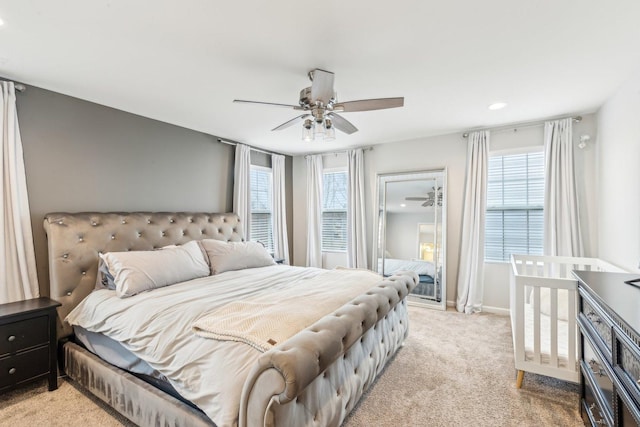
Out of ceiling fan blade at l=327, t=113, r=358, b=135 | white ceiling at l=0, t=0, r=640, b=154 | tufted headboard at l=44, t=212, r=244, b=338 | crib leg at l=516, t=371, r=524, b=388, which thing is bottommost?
crib leg at l=516, t=371, r=524, b=388

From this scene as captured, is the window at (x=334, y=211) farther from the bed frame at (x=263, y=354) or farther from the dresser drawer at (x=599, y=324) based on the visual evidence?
the dresser drawer at (x=599, y=324)

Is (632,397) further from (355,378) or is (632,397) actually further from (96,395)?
(96,395)

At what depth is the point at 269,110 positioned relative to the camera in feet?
10.5

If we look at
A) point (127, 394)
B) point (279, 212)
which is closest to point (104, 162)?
point (127, 394)

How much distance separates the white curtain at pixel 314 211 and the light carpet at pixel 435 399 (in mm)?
2612

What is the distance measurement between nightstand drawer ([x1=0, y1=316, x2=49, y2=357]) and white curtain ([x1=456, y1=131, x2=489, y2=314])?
4311 mm

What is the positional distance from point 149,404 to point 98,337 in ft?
2.82

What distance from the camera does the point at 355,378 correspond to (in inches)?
76.4

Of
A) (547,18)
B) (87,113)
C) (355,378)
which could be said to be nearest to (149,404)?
(355,378)

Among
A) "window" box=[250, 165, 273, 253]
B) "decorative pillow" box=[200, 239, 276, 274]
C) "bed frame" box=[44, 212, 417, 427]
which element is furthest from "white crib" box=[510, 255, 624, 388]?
"window" box=[250, 165, 273, 253]

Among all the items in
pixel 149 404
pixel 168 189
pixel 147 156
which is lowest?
pixel 149 404

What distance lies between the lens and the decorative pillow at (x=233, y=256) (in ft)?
10.5

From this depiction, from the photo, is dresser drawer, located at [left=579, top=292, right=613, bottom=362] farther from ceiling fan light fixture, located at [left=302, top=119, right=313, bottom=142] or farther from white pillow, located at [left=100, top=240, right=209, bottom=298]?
white pillow, located at [left=100, top=240, right=209, bottom=298]

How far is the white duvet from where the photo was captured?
1424 millimetres
